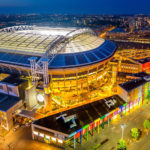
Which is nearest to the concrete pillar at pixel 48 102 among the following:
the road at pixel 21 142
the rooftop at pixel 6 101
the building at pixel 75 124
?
the building at pixel 75 124

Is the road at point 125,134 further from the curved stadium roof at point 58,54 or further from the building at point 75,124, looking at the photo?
the curved stadium roof at point 58,54

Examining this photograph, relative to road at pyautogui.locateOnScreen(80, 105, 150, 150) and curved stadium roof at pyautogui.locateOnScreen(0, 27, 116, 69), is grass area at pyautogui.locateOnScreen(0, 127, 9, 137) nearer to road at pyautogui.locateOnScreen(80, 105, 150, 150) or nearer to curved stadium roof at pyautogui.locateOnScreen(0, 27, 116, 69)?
curved stadium roof at pyautogui.locateOnScreen(0, 27, 116, 69)

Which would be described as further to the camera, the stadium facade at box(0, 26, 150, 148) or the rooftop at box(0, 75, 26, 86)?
the rooftop at box(0, 75, 26, 86)

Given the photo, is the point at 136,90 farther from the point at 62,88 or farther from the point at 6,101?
the point at 6,101

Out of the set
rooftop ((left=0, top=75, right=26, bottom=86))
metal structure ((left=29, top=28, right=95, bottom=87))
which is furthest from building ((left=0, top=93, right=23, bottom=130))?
metal structure ((left=29, top=28, right=95, bottom=87))

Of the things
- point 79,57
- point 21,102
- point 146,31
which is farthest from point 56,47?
point 146,31

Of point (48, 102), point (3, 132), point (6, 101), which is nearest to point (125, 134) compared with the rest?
point (48, 102)
